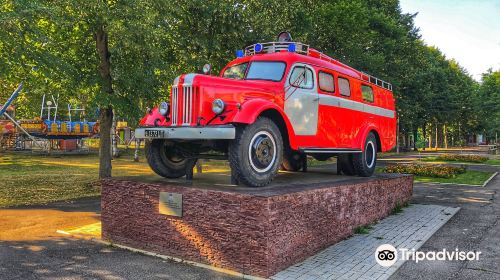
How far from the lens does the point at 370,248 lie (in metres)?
7.60

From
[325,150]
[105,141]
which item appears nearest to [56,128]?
[105,141]

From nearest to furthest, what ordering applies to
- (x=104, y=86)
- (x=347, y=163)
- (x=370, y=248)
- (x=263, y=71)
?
(x=370, y=248)
(x=263, y=71)
(x=347, y=163)
(x=104, y=86)

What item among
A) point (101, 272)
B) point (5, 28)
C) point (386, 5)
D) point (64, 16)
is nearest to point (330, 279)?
point (101, 272)

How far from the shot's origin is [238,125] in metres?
6.29

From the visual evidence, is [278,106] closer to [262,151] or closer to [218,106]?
[262,151]

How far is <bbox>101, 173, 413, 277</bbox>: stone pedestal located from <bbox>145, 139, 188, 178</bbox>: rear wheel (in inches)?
20.1

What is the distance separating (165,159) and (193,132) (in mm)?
1985

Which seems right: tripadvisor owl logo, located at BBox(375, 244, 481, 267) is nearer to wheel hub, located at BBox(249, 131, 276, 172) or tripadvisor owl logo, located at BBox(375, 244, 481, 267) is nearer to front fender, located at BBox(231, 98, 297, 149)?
wheel hub, located at BBox(249, 131, 276, 172)

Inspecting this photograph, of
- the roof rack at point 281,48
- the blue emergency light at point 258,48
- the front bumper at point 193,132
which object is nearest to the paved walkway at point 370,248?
the front bumper at point 193,132

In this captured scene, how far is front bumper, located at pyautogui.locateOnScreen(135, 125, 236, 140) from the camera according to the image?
6.02 m

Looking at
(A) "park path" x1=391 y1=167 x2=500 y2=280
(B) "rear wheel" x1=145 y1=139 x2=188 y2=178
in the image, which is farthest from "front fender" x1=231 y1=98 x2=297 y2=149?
(A) "park path" x1=391 y1=167 x2=500 y2=280

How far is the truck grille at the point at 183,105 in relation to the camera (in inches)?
258

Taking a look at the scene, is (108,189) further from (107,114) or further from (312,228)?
(107,114)

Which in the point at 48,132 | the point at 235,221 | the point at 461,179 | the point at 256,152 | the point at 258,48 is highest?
the point at 258,48
